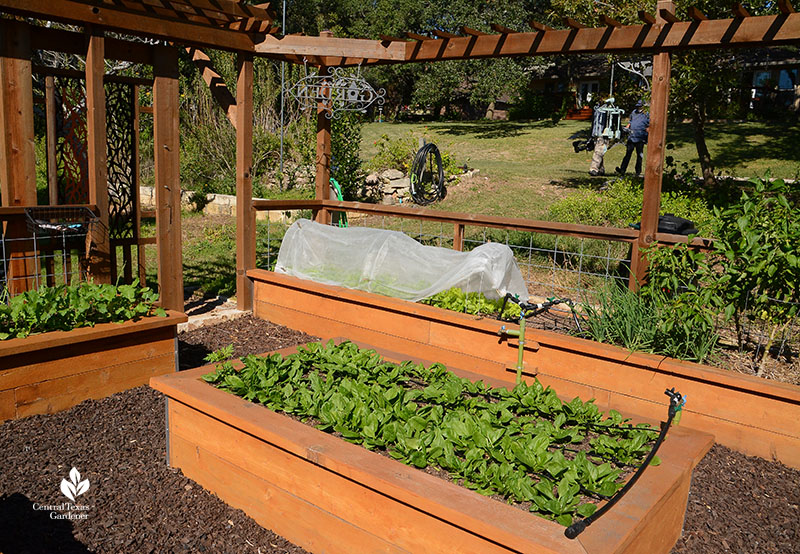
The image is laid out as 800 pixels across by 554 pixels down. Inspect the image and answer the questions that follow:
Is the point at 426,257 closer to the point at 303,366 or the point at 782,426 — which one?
the point at 303,366

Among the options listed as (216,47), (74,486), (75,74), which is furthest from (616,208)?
(74,486)

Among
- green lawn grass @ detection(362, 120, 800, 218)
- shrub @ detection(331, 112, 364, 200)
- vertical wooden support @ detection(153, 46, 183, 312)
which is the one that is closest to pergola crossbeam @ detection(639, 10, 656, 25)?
vertical wooden support @ detection(153, 46, 183, 312)

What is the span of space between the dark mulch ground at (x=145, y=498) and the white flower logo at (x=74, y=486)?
0.13ft

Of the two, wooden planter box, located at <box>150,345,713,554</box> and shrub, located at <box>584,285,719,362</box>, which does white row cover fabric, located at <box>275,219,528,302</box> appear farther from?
wooden planter box, located at <box>150,345,713,554</box>

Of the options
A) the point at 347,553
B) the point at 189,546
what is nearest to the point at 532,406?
the point at 347,553

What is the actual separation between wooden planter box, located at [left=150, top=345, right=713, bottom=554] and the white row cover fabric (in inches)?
87.6

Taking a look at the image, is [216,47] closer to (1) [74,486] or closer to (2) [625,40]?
(2) [625,40]

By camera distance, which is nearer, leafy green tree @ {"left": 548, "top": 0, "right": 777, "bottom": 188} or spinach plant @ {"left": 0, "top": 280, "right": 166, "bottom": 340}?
spinach plant @ {"left": 0, "top": 280, "right": 166, "bottom": 340}

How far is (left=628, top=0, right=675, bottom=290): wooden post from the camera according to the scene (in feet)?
15.5

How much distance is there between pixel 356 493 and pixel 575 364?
7.16ft

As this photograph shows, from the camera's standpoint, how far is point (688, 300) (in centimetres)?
399

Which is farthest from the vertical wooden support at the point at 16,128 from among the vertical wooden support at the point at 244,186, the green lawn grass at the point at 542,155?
the green lawn grass at the point at 542,155

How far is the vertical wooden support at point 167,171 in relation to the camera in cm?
544

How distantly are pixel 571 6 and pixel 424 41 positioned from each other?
23.8ft
